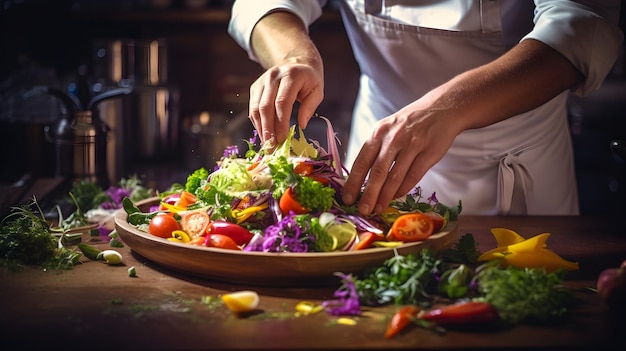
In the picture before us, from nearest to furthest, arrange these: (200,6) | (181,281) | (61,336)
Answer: (61,336)
(181,281)
(200,6)

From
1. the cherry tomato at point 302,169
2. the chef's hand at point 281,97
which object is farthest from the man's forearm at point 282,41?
the cherry tomato at point 302,169

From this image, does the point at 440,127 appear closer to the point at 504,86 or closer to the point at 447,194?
the point at 504,86

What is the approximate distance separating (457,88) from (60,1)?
8.72 feet

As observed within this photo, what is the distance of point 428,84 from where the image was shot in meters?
2.56

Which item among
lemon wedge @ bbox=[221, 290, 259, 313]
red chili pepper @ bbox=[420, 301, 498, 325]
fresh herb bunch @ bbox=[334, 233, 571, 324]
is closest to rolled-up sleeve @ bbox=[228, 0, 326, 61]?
fresh herb bunch @ bbox=[334, 233, 571, 324]

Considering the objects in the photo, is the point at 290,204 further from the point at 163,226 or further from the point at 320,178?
the point at 163,226

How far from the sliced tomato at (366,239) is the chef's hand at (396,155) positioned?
0.07m

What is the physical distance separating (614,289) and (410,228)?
43cm

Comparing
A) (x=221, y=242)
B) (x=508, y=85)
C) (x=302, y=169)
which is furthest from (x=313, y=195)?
(x=508, y=85)

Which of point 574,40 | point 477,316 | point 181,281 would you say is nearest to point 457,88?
point 574,40

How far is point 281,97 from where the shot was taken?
1.92 meters

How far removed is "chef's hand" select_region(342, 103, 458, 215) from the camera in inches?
67.0

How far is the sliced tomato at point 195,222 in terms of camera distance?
69.3 inches

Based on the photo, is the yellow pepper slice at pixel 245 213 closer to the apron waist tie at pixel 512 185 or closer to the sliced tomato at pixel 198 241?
the sliced tomato at pixel 198 241
